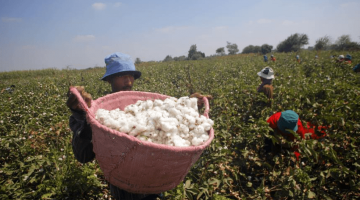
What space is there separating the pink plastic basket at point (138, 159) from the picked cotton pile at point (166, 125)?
73 millimetres

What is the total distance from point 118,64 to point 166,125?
43.6 inches

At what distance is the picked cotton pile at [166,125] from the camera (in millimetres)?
953

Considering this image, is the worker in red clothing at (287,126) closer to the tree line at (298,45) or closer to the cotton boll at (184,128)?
the cotton boll at (184,128)

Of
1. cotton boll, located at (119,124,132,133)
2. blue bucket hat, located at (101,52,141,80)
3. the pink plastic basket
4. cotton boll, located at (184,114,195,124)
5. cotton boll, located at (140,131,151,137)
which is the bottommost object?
the pink plastic basket

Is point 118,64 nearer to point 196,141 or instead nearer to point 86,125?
point 86,125

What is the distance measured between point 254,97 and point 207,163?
249cm

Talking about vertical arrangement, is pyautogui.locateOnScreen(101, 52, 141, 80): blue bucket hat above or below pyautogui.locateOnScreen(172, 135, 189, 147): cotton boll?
above

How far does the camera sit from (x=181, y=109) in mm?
1172

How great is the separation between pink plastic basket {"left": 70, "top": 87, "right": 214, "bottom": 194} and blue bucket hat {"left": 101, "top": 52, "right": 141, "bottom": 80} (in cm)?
71

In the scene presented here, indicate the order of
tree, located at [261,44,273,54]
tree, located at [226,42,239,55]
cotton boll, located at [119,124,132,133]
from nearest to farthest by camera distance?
cotton boll, located at [119,124,132,133]
tree, located at [261,44,273,54]
tree, located at [226,42,239,55]

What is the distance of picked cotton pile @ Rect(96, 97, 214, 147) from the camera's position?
37.5 inches

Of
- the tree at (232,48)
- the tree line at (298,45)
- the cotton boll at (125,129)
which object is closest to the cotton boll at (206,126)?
the cotton boll at (125,129)

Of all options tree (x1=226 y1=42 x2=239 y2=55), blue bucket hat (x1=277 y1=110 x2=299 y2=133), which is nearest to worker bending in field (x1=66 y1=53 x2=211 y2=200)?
blue bucket hat (x1=277 y1=110 x2=299 y2=133)

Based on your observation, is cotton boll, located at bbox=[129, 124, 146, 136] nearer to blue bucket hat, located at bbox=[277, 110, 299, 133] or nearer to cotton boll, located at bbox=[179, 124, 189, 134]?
cotton boll, located at bbox=[179, 124, 189, 134]
